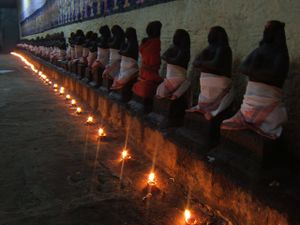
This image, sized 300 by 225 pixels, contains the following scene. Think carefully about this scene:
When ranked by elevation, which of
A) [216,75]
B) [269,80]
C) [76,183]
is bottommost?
[76,183]

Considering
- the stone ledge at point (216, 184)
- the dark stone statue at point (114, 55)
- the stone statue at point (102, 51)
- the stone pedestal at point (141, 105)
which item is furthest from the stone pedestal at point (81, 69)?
the stone pedestal at point (141, 105)

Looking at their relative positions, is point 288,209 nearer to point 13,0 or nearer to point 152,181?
point 152,181

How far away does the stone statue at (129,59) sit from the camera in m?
5.75

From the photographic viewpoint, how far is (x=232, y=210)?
10.00 ft

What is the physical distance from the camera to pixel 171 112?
446 cm

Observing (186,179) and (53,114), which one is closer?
(186,179)

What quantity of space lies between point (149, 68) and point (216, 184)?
7.84 feet

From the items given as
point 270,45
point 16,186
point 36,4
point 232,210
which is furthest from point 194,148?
point 36,4

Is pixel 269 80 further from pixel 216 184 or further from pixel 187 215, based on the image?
pixel 187 215

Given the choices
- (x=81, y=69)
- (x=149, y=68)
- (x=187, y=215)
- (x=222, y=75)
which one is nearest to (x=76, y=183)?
(x=187, y=215)

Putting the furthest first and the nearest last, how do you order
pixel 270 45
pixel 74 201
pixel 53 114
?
pixel 53 114
pixel 74 201
pixel 270 45

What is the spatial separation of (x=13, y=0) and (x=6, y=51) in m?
6.34

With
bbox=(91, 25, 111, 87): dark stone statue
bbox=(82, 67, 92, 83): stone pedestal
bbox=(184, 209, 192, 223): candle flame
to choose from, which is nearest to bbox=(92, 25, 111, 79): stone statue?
bbox=(91, 25, 111, 87): dark stone statue

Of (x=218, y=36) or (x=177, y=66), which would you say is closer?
(x=218, y=36)
